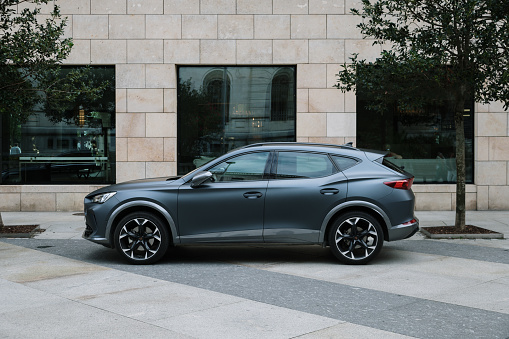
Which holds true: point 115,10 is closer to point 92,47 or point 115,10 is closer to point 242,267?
point 92,47

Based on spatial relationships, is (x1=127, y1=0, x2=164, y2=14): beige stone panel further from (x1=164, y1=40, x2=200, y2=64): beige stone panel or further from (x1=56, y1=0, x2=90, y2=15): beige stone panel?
(x1=56, y1=0, x2=90, y2=15): beige stone panel

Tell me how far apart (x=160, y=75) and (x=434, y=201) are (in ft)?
24.3

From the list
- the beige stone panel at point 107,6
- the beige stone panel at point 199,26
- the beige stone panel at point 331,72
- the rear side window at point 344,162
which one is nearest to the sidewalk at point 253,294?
the rear side window at point 344,162

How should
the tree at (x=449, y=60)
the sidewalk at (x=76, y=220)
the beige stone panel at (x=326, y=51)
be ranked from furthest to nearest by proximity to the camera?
the beige stone panel at (x=326, y=51)
the sidewalk at (x=76, y=220)
the tree at (x=449, y=60)

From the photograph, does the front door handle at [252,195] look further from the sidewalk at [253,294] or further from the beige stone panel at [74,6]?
the beige stone panel at [74,6]

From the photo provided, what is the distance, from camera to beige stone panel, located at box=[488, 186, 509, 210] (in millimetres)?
15047

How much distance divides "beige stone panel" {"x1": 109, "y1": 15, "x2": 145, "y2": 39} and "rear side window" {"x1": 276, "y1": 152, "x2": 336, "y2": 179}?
25.9ft

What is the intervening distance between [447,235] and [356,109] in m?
5.06

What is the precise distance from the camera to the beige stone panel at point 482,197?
49.3 feet

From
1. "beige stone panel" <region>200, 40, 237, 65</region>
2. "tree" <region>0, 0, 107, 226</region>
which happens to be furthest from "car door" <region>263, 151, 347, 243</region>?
"beige stone panel" <region>200, 40, 237, 65</region>

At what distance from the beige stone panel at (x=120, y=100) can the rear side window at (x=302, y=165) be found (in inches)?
296

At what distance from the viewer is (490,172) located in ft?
Result: 49.3

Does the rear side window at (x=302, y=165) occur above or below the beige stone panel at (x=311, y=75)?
below

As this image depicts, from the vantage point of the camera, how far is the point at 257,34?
15.0m
